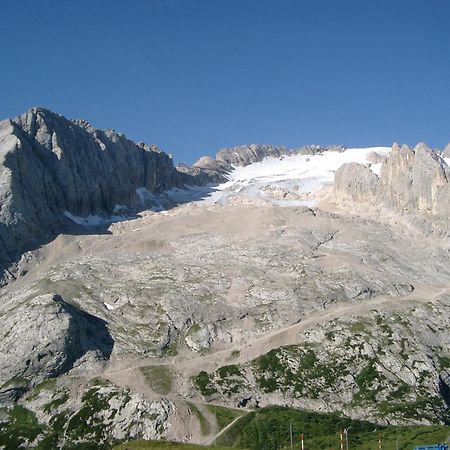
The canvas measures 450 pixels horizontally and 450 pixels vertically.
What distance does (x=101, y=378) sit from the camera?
5846 inches

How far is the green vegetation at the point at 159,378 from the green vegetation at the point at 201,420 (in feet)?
23.7

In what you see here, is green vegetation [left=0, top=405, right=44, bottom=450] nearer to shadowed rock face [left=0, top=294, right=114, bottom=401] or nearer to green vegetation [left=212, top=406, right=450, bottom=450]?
shadowed rock face [left=0, top=294, right=114, bottom=401]

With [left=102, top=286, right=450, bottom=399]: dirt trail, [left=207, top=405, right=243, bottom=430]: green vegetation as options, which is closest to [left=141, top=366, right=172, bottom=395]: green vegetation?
[left=102, top=286, right=450, bottom=399]: dirt trail

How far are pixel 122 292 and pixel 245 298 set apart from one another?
32.3 metres

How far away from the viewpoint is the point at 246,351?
159 meters

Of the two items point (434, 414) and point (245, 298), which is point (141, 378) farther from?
point (434, 414)

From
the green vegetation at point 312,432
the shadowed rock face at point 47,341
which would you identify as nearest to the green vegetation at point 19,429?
the shadowed rock face at point 47,341

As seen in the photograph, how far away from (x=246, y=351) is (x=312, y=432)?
114ft

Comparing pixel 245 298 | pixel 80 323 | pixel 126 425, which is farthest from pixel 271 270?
pixel 126 425

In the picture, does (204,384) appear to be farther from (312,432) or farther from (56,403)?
(56,403)

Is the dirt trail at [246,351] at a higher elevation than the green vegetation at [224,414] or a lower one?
higher

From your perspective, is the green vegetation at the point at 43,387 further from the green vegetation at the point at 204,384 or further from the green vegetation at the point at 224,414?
the green vegetation at the point at 224,414

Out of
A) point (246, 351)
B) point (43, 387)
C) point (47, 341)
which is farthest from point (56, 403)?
point (246, 351)

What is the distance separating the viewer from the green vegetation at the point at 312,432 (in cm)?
11825
